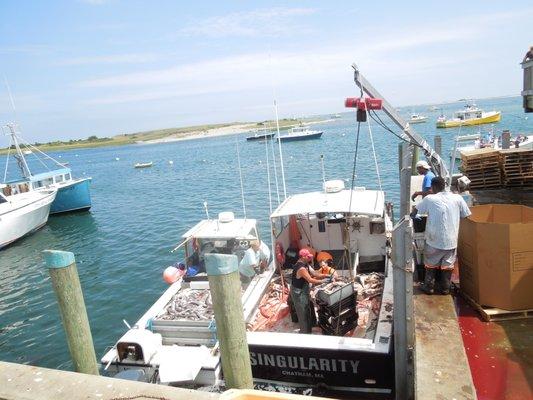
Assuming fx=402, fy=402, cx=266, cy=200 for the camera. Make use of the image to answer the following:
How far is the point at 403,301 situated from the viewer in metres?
5.03

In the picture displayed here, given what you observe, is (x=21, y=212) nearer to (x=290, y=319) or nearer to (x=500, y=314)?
(x=290, y=319)

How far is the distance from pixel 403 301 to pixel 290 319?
9.34ft

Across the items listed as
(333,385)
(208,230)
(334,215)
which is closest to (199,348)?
(333,385)

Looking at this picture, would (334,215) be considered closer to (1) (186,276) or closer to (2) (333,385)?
(1) (186,276)

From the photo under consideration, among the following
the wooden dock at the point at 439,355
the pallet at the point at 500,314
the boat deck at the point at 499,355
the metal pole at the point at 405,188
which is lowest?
the boat deck at the point at 499,355

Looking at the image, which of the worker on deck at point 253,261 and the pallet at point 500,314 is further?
the worker on deck at point 253,261

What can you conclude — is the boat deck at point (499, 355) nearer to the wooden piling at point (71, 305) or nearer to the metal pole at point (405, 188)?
the metal pole at point (405, 188)

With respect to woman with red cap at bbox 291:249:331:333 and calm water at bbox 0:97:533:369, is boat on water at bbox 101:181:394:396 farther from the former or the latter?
calm water at bbox 0:97:533:369

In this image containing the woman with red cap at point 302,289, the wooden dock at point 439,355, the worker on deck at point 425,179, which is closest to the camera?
the wooden dock at point 439,355

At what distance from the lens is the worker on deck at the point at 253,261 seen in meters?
8.28

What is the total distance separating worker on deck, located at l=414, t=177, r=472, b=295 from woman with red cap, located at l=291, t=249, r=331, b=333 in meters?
1.84

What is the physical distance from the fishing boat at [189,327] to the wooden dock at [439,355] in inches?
124

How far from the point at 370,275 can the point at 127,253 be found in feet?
41.6

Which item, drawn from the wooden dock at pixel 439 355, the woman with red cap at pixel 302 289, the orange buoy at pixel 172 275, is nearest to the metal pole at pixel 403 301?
the wooden dock at pixel 439 355
